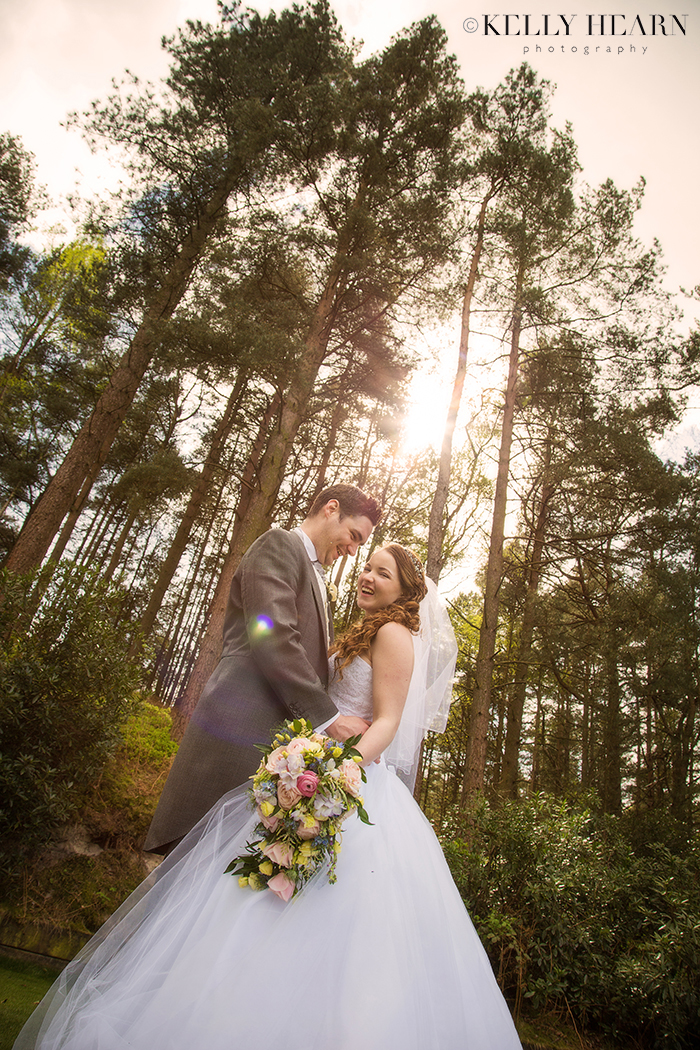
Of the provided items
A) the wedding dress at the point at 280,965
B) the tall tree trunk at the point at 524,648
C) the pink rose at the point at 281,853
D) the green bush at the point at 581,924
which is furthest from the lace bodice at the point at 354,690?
the tall tree trunk at the point at 524,648

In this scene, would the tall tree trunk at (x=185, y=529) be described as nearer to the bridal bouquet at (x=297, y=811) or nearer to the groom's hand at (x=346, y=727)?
the groom's hand at (x=346, y=727)

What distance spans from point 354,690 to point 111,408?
22.7ft

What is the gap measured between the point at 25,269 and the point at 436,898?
64.0 feet

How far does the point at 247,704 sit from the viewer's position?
1.92 metres

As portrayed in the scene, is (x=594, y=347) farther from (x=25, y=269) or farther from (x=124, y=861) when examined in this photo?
(x=25, y=269)

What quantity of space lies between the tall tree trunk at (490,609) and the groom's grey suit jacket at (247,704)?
701 centimetres

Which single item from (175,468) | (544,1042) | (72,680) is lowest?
(544,1042)

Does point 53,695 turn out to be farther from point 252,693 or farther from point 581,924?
point 581,924

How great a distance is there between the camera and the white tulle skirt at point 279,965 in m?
1.38

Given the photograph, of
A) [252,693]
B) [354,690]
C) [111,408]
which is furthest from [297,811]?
[111,408]

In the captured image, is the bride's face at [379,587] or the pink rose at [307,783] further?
the bride's face at [379,587]

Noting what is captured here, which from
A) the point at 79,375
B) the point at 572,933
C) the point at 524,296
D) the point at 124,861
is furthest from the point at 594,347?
the point at 79,375

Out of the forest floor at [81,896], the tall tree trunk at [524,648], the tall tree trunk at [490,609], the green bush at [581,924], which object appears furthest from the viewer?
the tall tree trunk at [524,648]

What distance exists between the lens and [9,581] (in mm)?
4445
